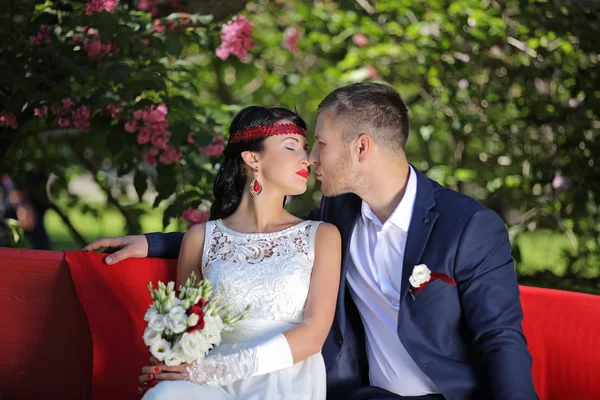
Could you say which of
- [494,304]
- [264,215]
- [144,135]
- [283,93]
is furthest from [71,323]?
[283,93]

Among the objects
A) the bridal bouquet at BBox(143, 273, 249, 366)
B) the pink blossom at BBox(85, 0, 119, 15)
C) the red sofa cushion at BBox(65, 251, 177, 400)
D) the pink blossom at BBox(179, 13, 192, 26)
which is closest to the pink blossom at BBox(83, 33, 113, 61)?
the pink blossom at BBox(85, 0, 119, 15)

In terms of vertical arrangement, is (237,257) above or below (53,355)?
above

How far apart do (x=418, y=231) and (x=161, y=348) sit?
3.57 ft

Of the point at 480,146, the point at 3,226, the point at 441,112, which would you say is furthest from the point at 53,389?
the point at 480,146

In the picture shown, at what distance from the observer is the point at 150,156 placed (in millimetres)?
4523

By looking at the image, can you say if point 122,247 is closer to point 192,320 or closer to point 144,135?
point 192,320

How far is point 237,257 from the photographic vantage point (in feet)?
10.9

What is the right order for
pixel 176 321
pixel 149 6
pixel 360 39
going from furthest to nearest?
pixel 360 39, pixel 149 6, pixel 176 321

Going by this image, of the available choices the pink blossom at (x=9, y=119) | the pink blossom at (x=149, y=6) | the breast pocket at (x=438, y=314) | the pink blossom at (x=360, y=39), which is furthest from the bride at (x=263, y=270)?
the pink blossom at (x=360, y=39)

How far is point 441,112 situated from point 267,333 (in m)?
3.73

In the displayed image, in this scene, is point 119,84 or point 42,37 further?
point 119,84

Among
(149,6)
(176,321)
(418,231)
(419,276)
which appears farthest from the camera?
(149,6)

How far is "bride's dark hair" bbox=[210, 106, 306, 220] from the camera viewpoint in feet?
11.0

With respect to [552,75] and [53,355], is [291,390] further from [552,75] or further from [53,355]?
[552,75]
